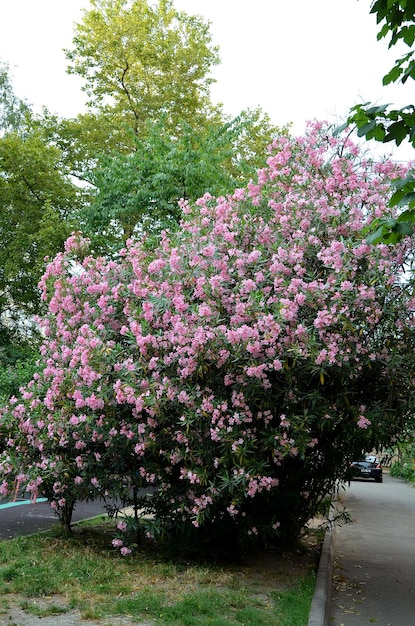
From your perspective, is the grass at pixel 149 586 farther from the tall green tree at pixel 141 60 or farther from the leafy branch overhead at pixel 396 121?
the tall green tree at pixel 141 60

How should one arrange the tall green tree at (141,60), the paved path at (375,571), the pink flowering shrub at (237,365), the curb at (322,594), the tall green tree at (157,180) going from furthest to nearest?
1. the tall green tree at (141,60)
2. the tall green tree at (157,180)
3. the pink flowering shrub at (237,365)
4. the paved path at (375,571)
5. the curb at (322,594)

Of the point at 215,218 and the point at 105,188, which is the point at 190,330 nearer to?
the point at 215,218

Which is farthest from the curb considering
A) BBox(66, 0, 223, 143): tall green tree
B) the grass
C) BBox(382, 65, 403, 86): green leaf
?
BBox(66, 0, 223, 143): tall green tree

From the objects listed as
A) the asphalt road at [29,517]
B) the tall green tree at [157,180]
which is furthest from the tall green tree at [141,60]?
the asphalt road at [29,517]

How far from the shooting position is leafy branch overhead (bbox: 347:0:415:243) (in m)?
4.82

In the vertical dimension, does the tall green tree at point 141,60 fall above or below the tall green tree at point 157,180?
above

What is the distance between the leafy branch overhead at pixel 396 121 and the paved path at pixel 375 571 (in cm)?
389

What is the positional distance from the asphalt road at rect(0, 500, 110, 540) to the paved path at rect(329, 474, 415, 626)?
174 inches

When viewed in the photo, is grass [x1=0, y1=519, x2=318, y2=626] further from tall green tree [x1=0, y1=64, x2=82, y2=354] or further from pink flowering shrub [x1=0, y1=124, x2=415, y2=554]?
tall green tree [x1=0, y1=64, x2=82, y2=354]

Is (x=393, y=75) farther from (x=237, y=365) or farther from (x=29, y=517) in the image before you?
(x=29, y=517)

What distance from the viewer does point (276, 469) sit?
859 cm

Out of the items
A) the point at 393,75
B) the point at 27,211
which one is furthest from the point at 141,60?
the point at 393,75

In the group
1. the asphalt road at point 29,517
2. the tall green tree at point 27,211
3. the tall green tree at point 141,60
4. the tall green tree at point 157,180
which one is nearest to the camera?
the asphalt road at point 29,517

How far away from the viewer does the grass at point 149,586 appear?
605 centimetres
